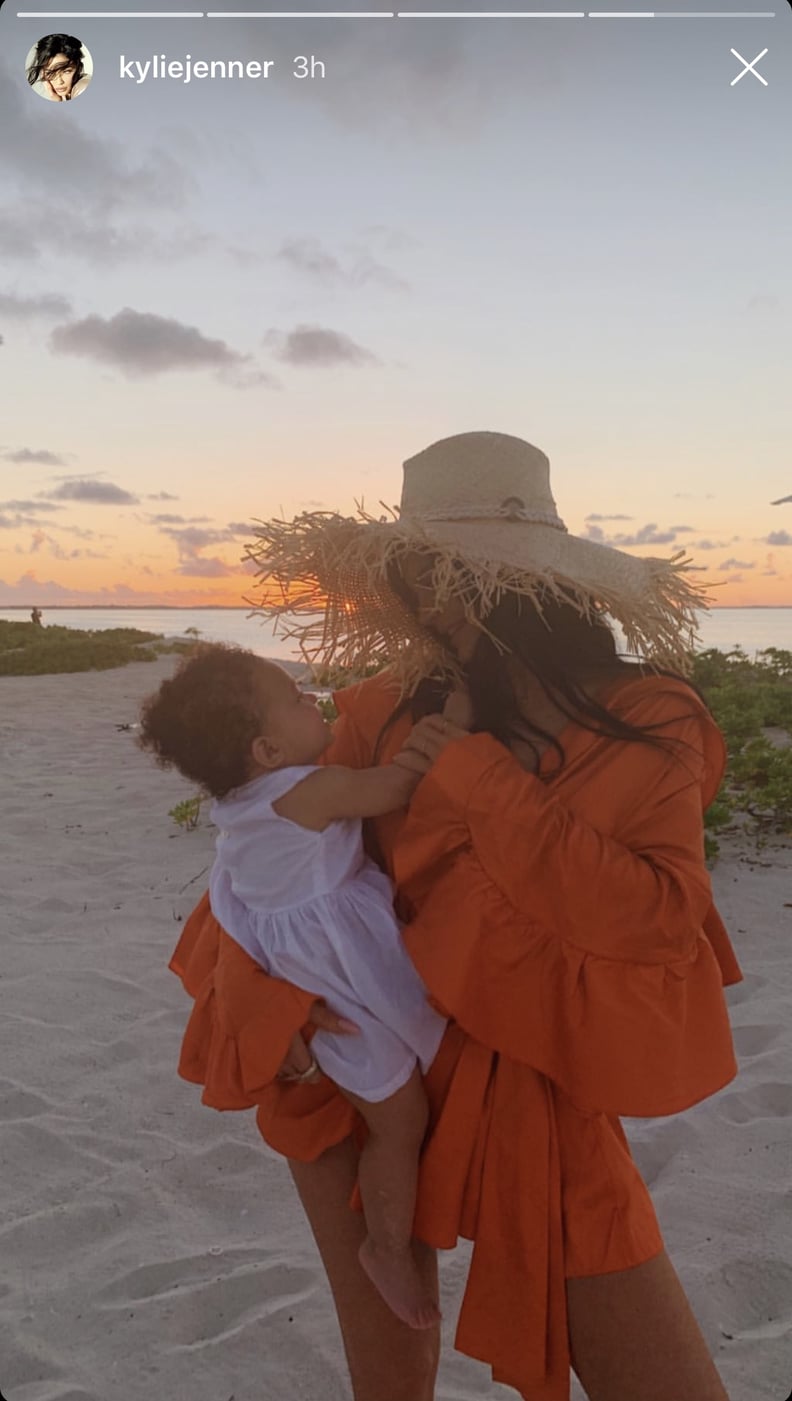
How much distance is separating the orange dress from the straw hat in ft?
0.58

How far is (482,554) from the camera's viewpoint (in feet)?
5.85

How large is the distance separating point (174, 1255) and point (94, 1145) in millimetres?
589

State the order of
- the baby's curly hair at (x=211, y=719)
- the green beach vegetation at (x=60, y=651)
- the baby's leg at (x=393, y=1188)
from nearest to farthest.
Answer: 1. the baby's leg at (x=393, y=1188)
2. the baby's curly hair at (x=211, y=719)
3. the green beach vegetation at (x=60, y=651)

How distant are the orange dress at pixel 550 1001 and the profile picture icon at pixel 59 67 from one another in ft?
6.56

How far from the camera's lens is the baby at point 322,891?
1690mm

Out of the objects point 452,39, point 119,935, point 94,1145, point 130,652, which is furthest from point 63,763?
point 130,652

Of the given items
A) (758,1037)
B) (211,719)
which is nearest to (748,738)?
(758,1037)

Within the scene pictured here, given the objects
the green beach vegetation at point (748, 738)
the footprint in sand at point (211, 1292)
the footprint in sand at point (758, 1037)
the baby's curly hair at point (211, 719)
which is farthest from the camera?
the green beach vegetation at point (748, 738)

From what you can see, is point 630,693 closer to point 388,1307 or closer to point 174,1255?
point 388,1307

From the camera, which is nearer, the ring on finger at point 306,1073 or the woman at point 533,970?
the woman at point 533,970

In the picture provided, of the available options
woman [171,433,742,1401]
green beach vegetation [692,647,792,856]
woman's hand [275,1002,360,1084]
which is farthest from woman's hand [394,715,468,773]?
green beach vegetation [692,647,792,856]

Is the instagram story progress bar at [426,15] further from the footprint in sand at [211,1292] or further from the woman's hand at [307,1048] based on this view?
the footprint in sand at [211,1292]

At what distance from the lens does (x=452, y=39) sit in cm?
218

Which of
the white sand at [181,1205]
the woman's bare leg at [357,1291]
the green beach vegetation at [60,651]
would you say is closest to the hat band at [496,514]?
the woman's bare leg at [357,1291]
